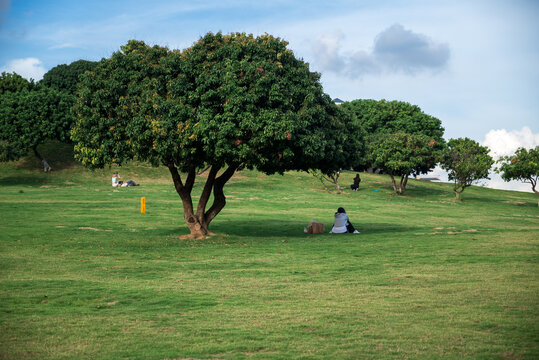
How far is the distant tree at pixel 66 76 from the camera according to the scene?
9290 centimetres

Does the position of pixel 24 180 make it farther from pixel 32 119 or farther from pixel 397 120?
pixel 397 120

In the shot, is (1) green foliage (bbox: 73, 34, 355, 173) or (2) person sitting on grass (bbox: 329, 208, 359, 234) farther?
(2) person sitting on grass (bbox: 329, 208, 359, 234)

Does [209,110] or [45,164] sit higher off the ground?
[209,110]

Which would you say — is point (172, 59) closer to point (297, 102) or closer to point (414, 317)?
Answer: point (297, 102)

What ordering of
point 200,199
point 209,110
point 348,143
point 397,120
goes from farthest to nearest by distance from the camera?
point 397,120
point 348,143
point 200,199
point 209,110

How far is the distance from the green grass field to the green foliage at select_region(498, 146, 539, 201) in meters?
31.5

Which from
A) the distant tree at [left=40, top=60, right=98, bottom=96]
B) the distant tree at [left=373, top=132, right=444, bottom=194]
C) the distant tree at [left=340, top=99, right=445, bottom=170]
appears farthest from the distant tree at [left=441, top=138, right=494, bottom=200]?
the distant tree at [left=40, top=60, right=98, bottom=96]

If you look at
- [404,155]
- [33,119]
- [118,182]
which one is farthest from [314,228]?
[33,119]

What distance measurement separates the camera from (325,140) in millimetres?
26781

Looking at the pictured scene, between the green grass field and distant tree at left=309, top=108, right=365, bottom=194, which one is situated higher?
distant tree at left=309, top=108, right=365, bottom=194

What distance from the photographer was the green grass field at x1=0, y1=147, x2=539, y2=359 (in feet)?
31.8

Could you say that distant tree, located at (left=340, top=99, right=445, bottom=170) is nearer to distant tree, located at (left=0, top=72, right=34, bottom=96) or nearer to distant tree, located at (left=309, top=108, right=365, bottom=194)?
distant tree, located at (left=0, top=72, right=34, bottom=96)

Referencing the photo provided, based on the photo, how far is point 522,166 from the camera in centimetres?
6109

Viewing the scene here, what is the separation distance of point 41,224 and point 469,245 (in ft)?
77.3
